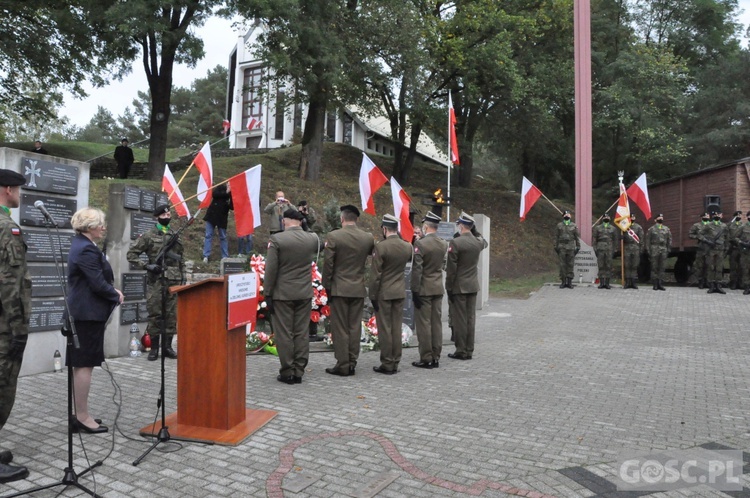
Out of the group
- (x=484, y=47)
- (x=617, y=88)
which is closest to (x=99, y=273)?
(x=484, y=47)

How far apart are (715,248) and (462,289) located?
37.8 ft

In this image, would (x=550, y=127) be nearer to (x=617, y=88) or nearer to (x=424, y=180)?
(x=617, y=88)

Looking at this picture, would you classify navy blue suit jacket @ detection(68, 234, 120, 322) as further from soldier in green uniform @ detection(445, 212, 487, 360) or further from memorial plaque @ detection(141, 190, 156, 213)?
soldier in green uniform @ detection(445, 212, 487, 360)

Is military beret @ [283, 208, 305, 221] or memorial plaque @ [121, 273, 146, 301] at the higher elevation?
military beret @ [283, 208, 305, 221]

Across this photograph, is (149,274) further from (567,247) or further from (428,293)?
(567,247)

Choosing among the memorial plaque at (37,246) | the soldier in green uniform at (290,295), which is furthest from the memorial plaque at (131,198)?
the soldier in green uniform at (290,295)

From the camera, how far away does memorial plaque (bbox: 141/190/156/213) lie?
887cm

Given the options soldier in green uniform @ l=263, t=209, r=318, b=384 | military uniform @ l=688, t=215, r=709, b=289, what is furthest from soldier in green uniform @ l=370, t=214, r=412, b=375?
military uniform @ l=688, t=215, r=709, b=289

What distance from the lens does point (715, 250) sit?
16906 millimetres

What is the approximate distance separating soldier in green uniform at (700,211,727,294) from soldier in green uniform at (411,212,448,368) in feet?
38.0

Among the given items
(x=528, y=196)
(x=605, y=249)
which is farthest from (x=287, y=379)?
(x=605, y=249)

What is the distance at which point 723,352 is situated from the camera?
959 cm

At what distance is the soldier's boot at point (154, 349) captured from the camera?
26.8ft

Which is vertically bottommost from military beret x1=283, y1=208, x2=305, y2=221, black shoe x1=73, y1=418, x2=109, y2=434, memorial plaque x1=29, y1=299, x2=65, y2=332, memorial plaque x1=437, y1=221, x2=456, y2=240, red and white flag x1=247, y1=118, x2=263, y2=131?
black shoe x1=73, y1=418, x2=109, y2=434
